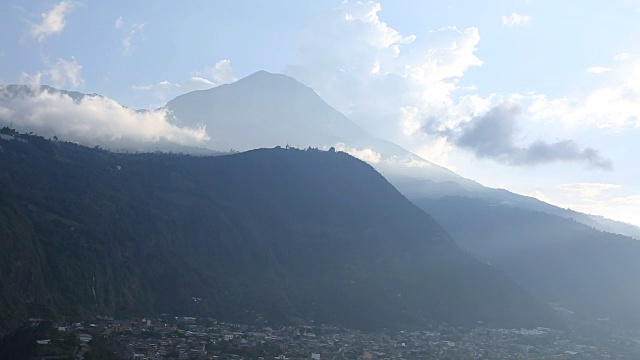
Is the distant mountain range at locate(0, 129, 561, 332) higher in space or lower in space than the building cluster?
higher

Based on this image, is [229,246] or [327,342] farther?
[229,246]

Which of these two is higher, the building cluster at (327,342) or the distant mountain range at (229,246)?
the distant mountain range at (229,246)

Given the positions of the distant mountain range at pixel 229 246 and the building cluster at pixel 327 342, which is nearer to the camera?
the building cluster at pixel 327 342

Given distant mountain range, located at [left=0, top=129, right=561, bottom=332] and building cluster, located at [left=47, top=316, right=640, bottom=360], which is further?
distant mountain range, located at [left=0, top=129, right=561, bottom=332]

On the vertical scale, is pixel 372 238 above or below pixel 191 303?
above

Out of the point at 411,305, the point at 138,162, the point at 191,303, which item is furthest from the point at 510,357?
the point at 138,162

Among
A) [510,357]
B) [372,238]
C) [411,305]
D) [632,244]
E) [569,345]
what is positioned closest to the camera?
[510,357]

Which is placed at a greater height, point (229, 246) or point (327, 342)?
point (229, 246)

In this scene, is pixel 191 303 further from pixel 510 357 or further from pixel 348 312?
pixel 510 357
